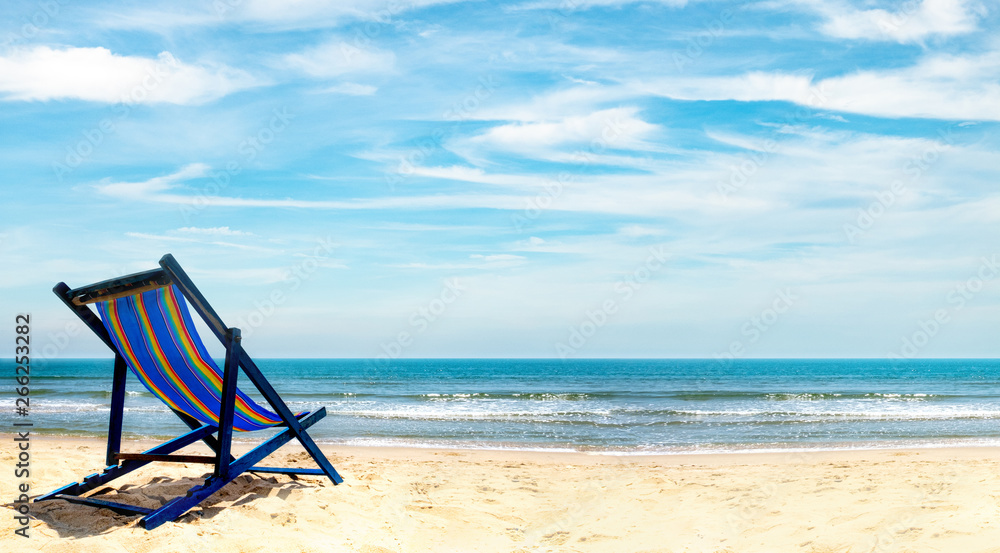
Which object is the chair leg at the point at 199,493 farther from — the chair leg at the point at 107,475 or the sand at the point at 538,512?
the chair leg at the point at 107,475

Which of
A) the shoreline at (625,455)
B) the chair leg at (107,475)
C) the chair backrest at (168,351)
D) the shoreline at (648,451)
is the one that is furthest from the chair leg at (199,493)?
the shoreline at (648,451)

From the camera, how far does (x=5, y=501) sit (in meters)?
4.84

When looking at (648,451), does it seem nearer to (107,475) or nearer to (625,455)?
(625,455)

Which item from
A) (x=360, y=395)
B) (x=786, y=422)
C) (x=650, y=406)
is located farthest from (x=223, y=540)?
(x=360, y=395)

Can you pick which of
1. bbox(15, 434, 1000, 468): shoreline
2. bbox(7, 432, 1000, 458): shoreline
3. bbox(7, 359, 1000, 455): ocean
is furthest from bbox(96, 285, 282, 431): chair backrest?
bbox(7, 359, 1000, 455): ocean

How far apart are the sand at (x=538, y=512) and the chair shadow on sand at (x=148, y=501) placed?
0.05 feet

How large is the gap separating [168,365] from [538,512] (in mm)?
3369

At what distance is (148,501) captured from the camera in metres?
5.00

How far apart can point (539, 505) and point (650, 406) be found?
1667 centimetres

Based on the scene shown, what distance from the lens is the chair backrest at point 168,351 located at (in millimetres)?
4457

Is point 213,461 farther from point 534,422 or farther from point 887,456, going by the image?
point 534,422

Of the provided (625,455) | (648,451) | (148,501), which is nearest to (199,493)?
(148,501)

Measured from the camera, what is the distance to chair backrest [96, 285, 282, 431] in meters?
4.46

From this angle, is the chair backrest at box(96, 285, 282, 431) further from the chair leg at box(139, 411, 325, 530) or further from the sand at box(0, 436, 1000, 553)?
the sand at box(0, 436, 1000, 553)
